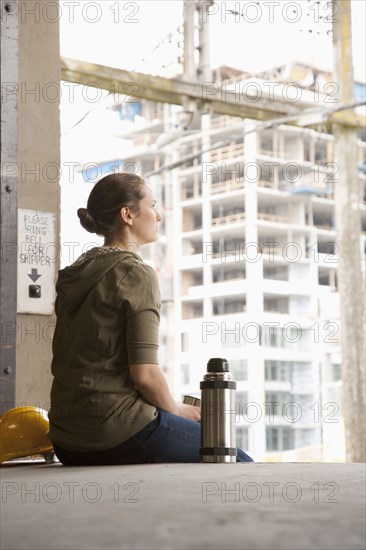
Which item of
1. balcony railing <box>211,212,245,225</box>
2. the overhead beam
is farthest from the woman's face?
balcony railing <box>211,212,245,225</box>

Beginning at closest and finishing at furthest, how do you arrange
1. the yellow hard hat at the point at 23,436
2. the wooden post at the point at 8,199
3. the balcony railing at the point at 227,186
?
1. the yellow hard hat at the point at 23,436
2. the wooden post at the point at 8,199
3. the balcony railing at the point at 227,186

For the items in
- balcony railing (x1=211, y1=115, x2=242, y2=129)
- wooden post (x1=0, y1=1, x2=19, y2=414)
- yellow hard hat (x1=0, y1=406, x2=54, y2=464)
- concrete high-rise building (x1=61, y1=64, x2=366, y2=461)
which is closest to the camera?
yellow hard hat (x1=0, y1=406, x2=54, y2=464)

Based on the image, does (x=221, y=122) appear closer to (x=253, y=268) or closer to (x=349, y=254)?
(x=253, y=268)

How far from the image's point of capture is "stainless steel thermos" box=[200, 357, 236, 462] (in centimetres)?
213

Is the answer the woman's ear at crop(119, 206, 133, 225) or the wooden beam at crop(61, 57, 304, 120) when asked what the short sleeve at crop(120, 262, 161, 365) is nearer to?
the woman's ear at crop(119, 206, 133, 225)

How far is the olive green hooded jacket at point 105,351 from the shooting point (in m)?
2.07

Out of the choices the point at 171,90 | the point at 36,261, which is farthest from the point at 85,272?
the point at 171,90

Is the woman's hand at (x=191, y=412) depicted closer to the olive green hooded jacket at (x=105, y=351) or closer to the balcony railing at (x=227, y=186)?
the olive green hooded jacket at (x=105, y=351)

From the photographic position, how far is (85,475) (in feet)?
5.88

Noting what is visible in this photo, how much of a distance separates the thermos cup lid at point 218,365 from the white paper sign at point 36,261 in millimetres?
755

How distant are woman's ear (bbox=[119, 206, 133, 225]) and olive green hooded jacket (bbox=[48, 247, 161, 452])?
119 mm

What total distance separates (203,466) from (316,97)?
5015 millimetres

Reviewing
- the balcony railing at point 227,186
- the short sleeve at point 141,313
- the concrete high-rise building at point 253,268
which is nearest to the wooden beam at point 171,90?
the concrete high-rise building at point 253,268

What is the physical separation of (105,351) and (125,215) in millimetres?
351
